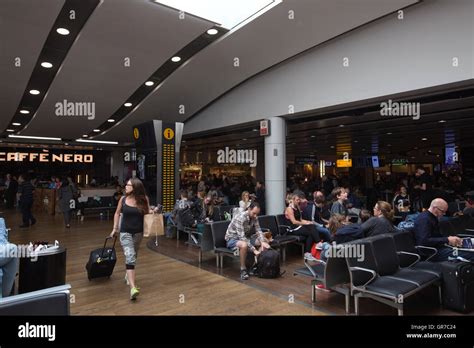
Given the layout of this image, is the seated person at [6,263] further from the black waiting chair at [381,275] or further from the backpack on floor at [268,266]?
the black waiting chair at [381,275]

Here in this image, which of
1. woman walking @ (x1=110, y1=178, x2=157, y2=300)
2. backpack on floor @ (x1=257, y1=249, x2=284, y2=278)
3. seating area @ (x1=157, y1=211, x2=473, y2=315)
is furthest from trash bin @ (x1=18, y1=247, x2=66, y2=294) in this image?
seating area @ (x1=157, y1=211, x2=473, y2=315)

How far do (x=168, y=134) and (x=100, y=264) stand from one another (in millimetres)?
5797

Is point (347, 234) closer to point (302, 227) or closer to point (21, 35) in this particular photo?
point (302, 227)

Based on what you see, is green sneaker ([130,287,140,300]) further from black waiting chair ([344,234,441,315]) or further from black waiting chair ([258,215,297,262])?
black waiting chair ([344,234,441,315])

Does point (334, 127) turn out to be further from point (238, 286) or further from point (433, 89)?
point (238, 286)

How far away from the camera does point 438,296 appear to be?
13.3 feet

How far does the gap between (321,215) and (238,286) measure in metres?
3.24

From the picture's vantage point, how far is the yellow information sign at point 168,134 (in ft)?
32.3

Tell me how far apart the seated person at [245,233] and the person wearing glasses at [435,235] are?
91.3 inches

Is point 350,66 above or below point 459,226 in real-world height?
above

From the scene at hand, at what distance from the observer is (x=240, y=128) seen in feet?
35.3

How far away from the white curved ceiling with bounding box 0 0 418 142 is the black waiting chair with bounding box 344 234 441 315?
4.44 m

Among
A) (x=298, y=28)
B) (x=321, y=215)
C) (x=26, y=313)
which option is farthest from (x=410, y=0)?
(x=26, y=313)

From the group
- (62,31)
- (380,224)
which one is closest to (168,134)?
(62,31)
